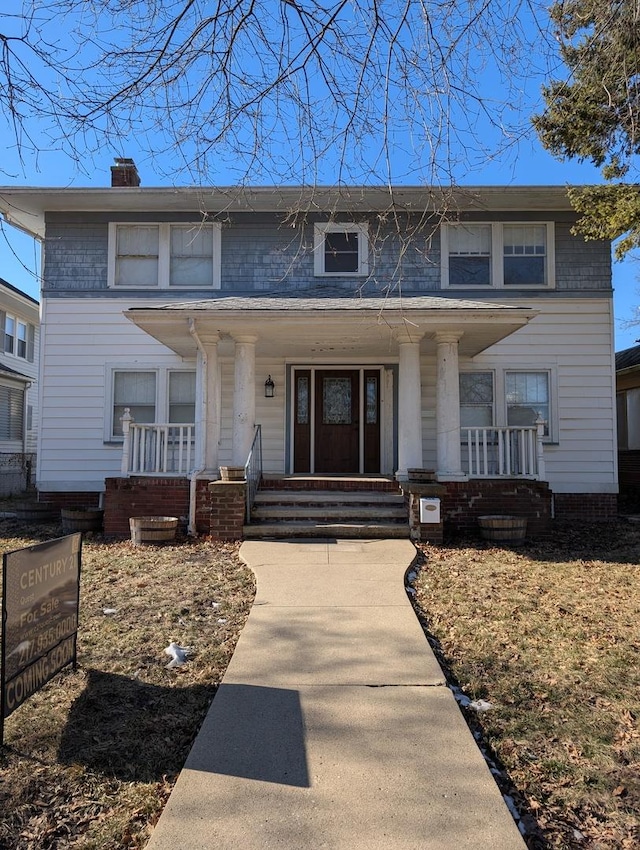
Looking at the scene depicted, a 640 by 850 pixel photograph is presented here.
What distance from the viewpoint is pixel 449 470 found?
888cm

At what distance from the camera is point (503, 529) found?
26.7 ft

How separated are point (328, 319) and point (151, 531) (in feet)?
13.1

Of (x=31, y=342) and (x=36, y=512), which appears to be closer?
(x=36, y=512)

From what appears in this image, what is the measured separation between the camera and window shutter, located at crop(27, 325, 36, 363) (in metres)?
21.4

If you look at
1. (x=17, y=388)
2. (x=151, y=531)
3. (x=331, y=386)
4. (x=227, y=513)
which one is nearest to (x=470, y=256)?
(x=331, y=386)

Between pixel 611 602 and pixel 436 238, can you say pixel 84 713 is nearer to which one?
pixel 611 602

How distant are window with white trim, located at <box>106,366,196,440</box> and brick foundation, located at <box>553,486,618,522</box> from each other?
24.6 feet

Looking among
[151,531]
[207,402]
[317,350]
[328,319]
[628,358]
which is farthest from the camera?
[628,358]

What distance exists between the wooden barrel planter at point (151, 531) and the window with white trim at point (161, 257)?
533 cm

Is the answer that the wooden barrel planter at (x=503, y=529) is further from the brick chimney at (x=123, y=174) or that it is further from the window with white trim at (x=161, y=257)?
the brick chimney at (x=123, y=174)

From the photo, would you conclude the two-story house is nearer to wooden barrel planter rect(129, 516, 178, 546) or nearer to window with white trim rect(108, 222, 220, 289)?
window with white trim rect(108, 222, 220, 289)

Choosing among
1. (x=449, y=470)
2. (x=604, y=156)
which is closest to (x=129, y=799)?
(x=449, y=470)

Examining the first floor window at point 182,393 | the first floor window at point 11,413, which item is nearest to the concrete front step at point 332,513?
the first floor window at point 182,393

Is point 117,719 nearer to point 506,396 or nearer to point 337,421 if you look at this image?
point 337,421
